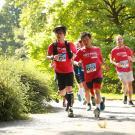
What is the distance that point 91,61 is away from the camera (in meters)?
11.1

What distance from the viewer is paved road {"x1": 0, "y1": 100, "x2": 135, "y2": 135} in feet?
26.6

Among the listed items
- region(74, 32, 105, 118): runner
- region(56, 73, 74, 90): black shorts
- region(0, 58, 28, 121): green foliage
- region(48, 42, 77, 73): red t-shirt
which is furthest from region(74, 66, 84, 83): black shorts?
region(0, 58, 28, 121): green foliage

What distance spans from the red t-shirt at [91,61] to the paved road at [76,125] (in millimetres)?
918

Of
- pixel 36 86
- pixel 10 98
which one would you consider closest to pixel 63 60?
pixel 10 98

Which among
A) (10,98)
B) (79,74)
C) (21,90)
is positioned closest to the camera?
(10,98)

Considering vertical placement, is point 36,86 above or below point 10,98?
above

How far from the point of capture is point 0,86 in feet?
34.3

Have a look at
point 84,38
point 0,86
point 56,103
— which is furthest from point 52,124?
point 56,103

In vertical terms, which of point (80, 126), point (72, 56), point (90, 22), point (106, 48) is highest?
point (90, 22)

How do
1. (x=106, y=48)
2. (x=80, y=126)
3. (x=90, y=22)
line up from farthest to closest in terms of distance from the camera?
(x=90, y=22) → (x=106, y=48) → (x=80, y=126)

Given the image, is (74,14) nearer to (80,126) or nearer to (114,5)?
(114,5)

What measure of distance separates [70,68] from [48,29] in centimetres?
1866

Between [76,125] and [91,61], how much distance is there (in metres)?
2.34

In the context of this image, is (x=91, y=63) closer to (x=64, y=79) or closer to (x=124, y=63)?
(x=64, y=79)
